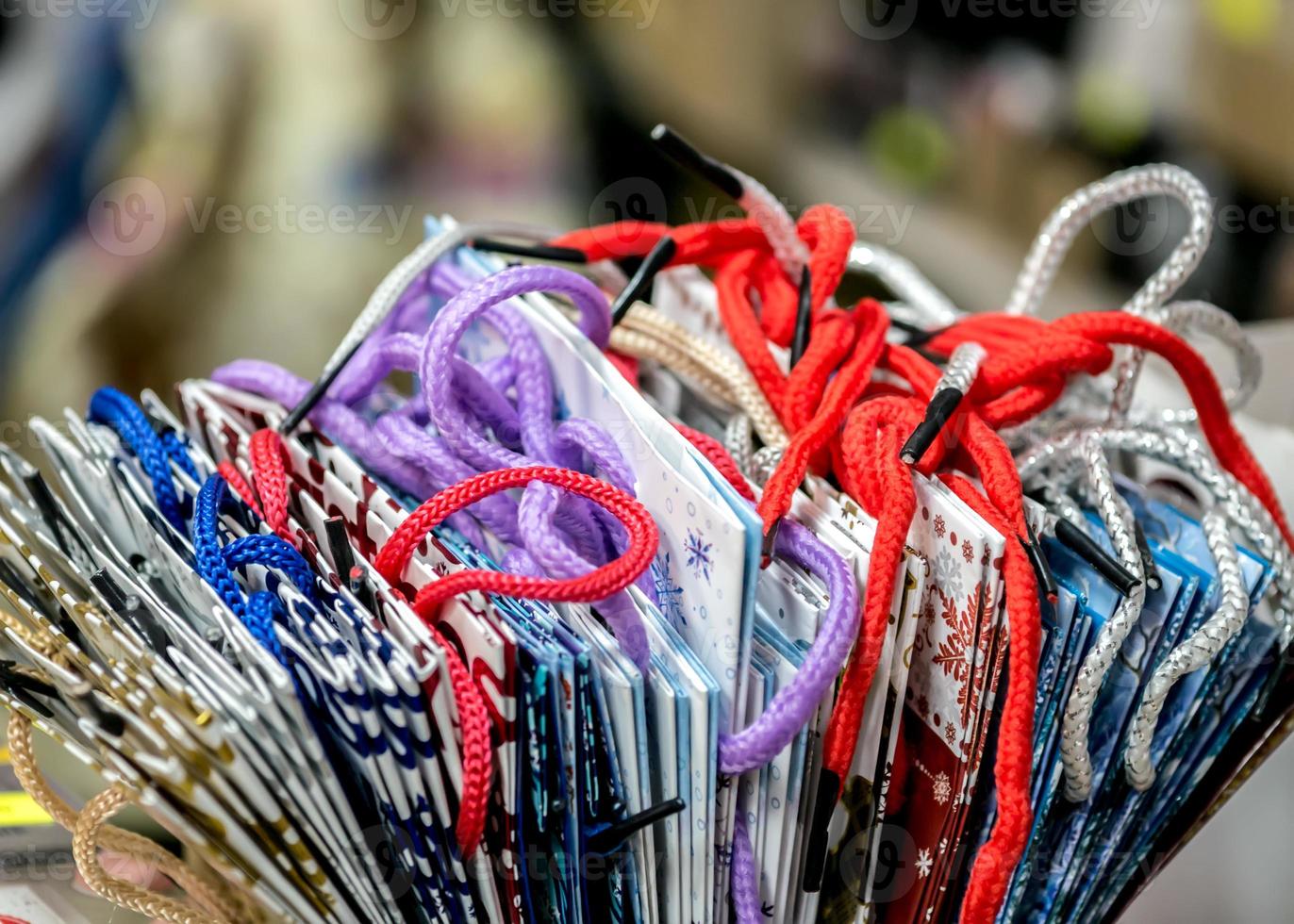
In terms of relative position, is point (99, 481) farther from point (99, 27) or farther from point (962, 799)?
point (99, 27)

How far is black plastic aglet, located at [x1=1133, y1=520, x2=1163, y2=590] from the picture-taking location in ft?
1.71

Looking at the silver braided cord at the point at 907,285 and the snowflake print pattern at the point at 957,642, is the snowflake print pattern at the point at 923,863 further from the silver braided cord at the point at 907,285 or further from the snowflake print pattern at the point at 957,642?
the silver braided cord at the point at 907,285

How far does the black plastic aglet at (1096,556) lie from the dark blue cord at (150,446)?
456 millimetres

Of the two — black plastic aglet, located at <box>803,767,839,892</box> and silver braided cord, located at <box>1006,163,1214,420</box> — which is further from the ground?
silver braided cord, located at <box>1006,163,1214,420</box>

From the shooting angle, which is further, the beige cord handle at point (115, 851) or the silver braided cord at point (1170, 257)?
the silver braided cord at point (1170, 257)

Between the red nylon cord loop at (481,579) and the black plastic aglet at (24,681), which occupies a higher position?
the red nylon cord loop at (481,579)

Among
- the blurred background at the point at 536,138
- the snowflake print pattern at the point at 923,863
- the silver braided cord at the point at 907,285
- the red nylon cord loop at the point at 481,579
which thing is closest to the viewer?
the red nylon cord loop at the point at 481,579

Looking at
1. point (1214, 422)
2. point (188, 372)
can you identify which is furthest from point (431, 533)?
point (188, 372)

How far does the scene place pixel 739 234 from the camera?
0.68 m

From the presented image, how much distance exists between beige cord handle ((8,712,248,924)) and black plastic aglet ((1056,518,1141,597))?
0.46 metres

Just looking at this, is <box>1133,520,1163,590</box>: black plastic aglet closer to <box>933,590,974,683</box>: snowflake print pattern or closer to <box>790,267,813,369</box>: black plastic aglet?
<box>933,590,974,683</box>: snowflake print pattern

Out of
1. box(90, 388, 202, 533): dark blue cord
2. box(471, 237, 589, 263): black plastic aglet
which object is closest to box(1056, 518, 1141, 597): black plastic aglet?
box(471, 237, 589, 263): black plastic aglet

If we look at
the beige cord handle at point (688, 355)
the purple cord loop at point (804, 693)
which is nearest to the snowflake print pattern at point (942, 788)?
the purple cord loop at point (804, 693)

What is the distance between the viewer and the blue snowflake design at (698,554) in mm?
468
